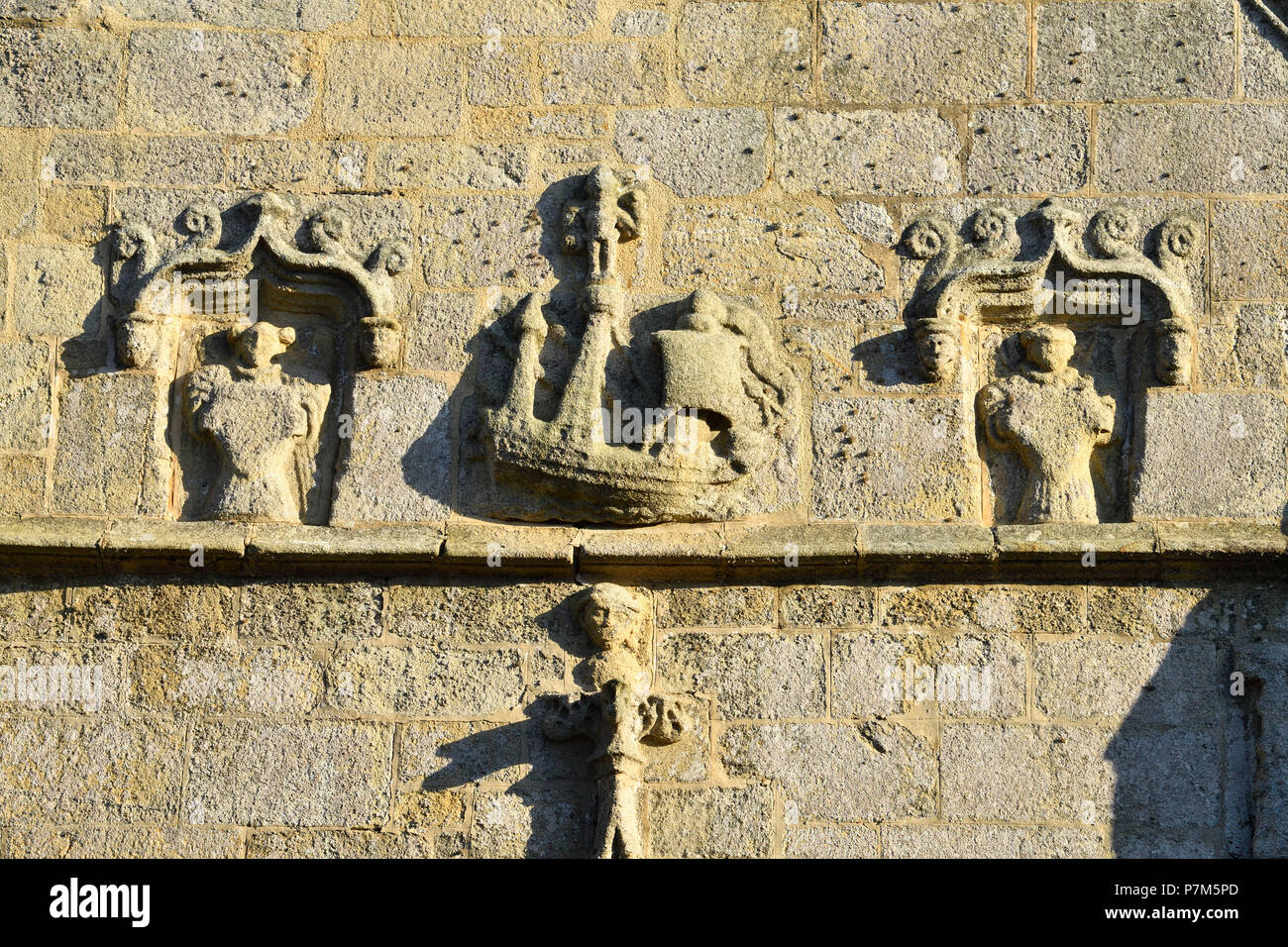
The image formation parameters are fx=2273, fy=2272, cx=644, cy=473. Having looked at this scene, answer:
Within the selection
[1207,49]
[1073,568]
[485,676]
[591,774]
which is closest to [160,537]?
[485,676]

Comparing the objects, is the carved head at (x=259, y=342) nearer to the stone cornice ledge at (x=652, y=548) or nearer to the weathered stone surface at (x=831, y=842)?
the stone cornice ledge at (x=652, y=548)

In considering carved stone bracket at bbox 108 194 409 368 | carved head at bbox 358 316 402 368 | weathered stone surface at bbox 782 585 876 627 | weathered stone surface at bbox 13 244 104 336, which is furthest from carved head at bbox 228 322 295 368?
weathered stone surface at bbox 782 585 876 627

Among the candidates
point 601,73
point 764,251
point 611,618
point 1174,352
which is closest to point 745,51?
point 601,73

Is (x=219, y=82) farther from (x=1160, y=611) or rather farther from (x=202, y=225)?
(x=1160, y=611)

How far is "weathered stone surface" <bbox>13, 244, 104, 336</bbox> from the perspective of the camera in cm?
738

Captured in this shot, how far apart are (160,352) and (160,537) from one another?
689mm

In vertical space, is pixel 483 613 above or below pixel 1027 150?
below

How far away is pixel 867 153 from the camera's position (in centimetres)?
751

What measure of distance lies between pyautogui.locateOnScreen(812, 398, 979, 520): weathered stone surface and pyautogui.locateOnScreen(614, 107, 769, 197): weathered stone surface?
0.84m

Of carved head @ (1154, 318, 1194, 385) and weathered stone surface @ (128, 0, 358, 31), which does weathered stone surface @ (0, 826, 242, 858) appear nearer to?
→ weathered stone surface @ (128, 0, 358, 31)

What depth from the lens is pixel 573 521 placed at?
7.11 meters

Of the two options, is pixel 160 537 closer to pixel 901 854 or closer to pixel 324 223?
pixel 324 223

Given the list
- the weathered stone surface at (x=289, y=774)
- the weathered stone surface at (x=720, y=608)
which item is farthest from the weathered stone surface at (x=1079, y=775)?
the weathered stone surface at (x=289, y=774)

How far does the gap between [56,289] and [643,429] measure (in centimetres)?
199
